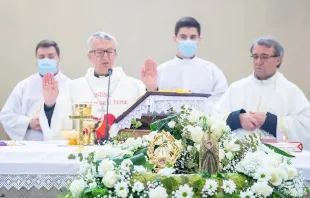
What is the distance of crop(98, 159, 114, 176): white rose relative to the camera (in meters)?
2.38

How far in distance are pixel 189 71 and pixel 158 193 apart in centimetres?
458

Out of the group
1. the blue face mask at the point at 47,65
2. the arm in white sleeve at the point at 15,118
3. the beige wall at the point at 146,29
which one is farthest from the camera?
the beige wall at the point at 146,29

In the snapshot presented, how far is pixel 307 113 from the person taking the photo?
5570 millimetres

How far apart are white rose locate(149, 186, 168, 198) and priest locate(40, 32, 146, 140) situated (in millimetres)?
3200

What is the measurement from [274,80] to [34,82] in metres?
2.77

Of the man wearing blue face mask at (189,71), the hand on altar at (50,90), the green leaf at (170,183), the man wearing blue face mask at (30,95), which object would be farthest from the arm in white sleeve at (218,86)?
the green leaf at (170,183)

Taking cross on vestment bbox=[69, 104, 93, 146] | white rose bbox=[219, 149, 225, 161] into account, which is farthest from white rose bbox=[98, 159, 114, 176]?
cross on vestment bbox=[69, 104, 93, 146]

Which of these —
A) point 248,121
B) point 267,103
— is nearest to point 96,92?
point 248,121

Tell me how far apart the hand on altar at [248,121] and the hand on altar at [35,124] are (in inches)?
80.4

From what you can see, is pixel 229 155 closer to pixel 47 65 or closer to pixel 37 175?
pixel 37 175

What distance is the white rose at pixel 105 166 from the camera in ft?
7.82

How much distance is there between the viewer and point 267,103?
5.87 meters

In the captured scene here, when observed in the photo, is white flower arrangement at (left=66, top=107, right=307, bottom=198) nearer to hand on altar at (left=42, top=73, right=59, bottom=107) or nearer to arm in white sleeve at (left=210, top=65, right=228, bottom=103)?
hand on altar at (left=42, top=73, right=59, bottom=107)

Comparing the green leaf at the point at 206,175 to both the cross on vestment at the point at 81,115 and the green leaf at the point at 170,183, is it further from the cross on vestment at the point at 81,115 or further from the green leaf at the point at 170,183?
the cross on vestment at the point at 81,115
